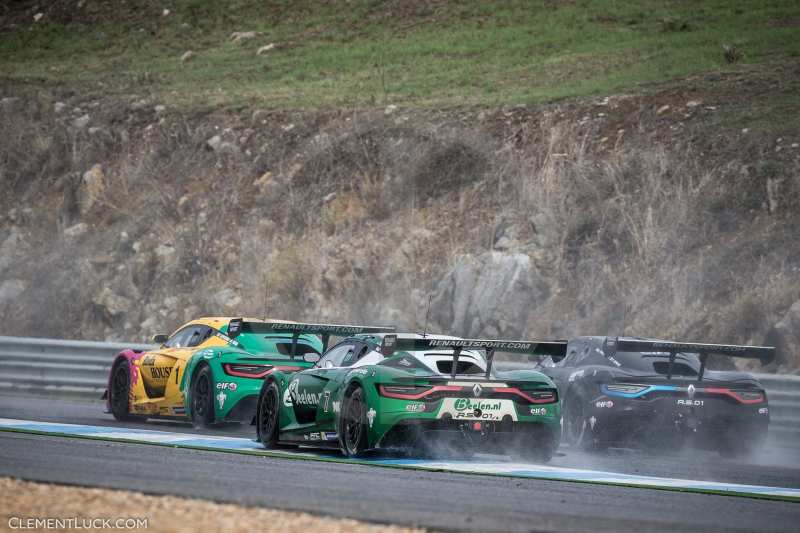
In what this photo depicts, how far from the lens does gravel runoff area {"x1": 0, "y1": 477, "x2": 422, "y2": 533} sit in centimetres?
741

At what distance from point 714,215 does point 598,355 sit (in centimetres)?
978

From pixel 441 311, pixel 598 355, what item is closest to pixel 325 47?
pixel 441 311

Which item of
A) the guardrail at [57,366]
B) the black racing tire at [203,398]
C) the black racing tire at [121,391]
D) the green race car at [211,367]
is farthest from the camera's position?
the guardrail at [57,366]

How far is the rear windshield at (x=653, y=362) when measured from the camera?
15.8 metres

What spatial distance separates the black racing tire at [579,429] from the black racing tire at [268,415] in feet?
11.8

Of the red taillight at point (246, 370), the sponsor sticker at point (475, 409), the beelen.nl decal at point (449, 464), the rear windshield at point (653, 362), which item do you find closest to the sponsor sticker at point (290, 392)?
the beelen.nl decal at point (449, 464)

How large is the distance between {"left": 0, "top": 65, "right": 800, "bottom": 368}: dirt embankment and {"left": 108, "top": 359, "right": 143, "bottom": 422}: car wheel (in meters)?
7.91

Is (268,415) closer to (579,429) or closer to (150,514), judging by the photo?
(579,429)

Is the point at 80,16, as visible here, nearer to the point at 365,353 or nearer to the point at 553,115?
the point at 553,115

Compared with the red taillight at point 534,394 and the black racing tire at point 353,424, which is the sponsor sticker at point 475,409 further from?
the black racing tire at point 353,424

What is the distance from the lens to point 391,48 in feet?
128

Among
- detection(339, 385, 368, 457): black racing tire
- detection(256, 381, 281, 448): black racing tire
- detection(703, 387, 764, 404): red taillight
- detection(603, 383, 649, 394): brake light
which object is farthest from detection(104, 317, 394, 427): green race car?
detection(703, 387, 764, 404): red taillight

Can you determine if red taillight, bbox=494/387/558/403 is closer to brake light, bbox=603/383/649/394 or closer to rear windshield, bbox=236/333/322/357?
brake light, bbox=603/383/649/394

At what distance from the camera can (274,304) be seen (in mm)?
27422
